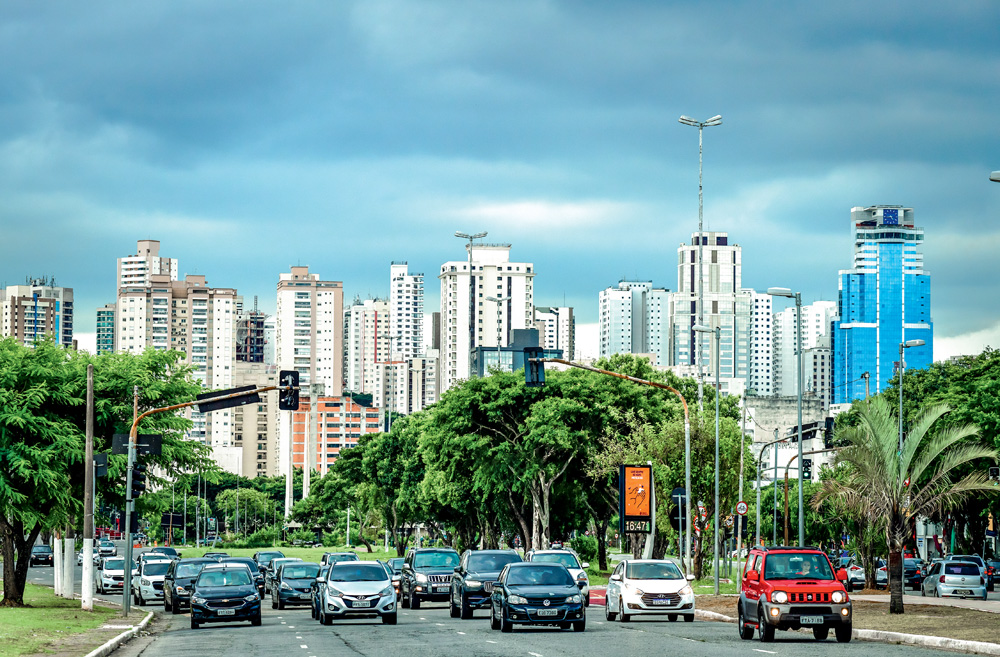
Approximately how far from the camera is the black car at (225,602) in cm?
3516

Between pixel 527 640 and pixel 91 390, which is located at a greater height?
pixel 91 390

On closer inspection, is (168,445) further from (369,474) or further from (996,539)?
(996,539)

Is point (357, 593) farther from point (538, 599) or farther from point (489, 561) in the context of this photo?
point (538, 599)

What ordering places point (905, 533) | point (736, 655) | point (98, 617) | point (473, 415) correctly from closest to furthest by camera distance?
point (736, 655)
point (905, 533)
point (98, 617)
point (473, 415)

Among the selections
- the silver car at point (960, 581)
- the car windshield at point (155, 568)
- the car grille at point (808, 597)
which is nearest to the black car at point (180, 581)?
the car windshield at point (155, 568)

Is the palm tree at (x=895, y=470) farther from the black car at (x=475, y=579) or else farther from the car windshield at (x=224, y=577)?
the car windshield at (x=224, y=577)

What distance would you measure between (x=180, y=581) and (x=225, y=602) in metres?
9.73

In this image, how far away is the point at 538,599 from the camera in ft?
96.9

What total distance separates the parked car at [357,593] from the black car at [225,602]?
6.11ft

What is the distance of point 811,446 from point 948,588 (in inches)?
4119

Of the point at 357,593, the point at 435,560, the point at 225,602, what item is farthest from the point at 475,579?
the point at 435,560

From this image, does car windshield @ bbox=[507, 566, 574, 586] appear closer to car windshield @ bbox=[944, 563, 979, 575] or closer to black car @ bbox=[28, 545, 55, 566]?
car windshield @ bbox=[944, 563, 979, 575]

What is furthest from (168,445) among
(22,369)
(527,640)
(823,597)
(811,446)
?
(811,446)

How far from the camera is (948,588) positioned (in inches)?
1981
